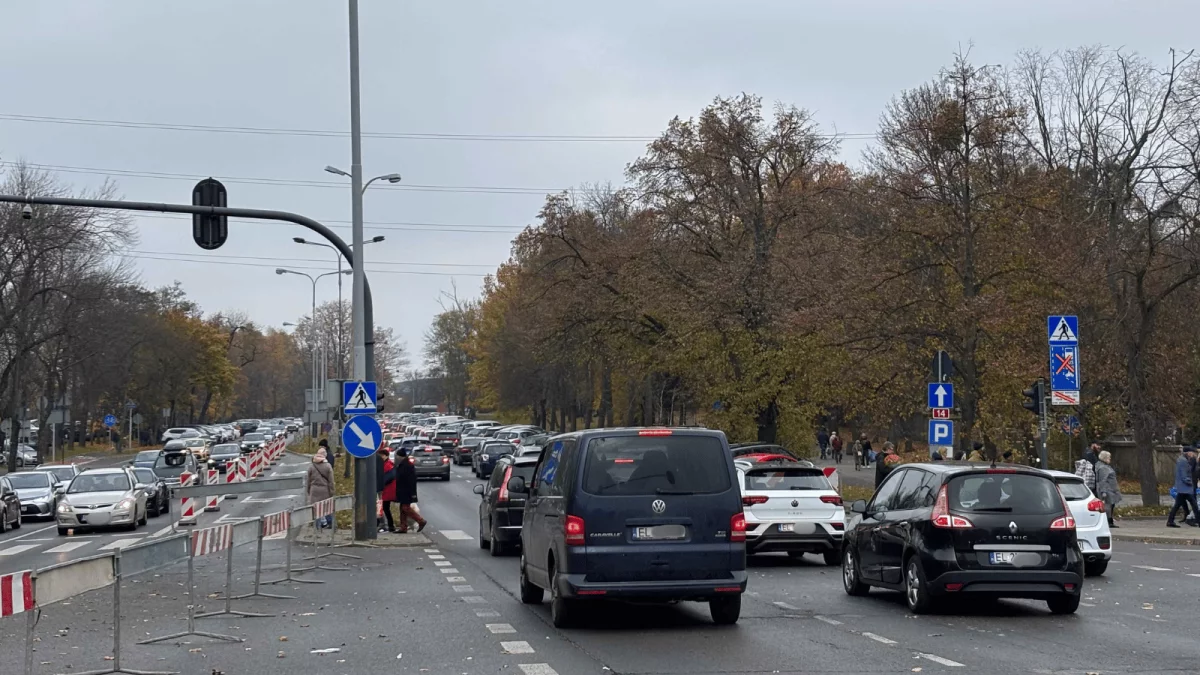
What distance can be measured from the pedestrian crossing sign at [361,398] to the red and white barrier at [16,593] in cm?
1617

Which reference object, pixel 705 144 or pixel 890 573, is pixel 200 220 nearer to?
pixel 890 573

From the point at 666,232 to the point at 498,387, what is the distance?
43.6 metres

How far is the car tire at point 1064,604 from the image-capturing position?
1396 cm

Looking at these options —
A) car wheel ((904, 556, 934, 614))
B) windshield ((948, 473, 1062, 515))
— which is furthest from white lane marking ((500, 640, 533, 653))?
windshield ((948, 473, 1062, 515))

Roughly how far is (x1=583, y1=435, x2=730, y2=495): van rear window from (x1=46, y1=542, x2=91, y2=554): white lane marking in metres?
16.5

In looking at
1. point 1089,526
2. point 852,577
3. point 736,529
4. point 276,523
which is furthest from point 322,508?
point 1089,526

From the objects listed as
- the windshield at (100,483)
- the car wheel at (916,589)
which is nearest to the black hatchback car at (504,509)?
the car wheel at (916,589)

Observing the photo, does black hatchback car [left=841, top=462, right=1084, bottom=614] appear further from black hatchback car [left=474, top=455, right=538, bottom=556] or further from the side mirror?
black hatchback car [left=474, top=455, right=538, bottom=556]

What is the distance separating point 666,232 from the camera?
49.0 m

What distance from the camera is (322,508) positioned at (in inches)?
883

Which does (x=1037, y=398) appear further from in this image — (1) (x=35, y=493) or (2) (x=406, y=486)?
(1) (x=35, y=493)

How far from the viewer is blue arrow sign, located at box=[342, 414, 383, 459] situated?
2442cm

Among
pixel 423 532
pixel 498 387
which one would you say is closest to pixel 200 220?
pixel 423 532

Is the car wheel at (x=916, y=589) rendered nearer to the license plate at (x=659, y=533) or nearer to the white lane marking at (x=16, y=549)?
the license plate at (x=659, y=533)
